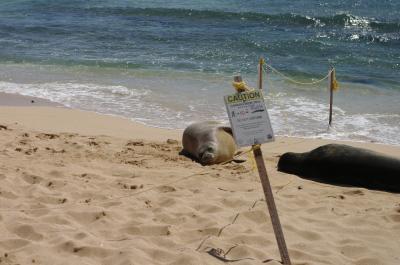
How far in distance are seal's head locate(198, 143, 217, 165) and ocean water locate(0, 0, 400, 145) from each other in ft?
6.36

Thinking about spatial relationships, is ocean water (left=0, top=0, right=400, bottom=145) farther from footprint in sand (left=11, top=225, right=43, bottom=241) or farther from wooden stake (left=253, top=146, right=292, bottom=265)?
wooden stake (left=253, top=146, right=292, bottom=265)

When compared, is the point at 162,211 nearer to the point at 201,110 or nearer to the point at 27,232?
the point at 27,232

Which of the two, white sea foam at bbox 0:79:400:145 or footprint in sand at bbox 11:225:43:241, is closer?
footprint in sand at bbox 11:225:43:241

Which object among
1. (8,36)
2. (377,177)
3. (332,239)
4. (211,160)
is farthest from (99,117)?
(8,36)

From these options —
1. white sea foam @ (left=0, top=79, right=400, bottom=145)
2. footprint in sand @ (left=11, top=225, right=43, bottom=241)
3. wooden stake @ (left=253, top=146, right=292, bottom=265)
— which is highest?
wooden stake @ (left=253, top=146, right=292, bottom=265)

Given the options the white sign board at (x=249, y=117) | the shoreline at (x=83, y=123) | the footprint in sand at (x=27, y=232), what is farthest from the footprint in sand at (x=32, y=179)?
the white sign board at (x=249, y=117)

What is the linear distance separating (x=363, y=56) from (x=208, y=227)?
11.5 metres

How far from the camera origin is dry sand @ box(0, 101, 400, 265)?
4605mm

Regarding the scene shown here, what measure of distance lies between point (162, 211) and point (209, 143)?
2139 millimetres

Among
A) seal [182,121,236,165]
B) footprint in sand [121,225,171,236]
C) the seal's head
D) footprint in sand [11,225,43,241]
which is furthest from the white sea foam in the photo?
footprint in sand [11,225,43,241]

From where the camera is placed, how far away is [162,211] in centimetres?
544

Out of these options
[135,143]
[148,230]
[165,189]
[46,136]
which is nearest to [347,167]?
[165,189]

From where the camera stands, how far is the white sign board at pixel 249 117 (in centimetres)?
423

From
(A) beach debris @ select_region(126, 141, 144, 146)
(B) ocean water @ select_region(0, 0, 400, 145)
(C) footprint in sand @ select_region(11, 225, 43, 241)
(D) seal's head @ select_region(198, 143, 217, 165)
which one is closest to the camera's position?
(C) footprint in sand @ select_region(11, 225, 43, 241)
